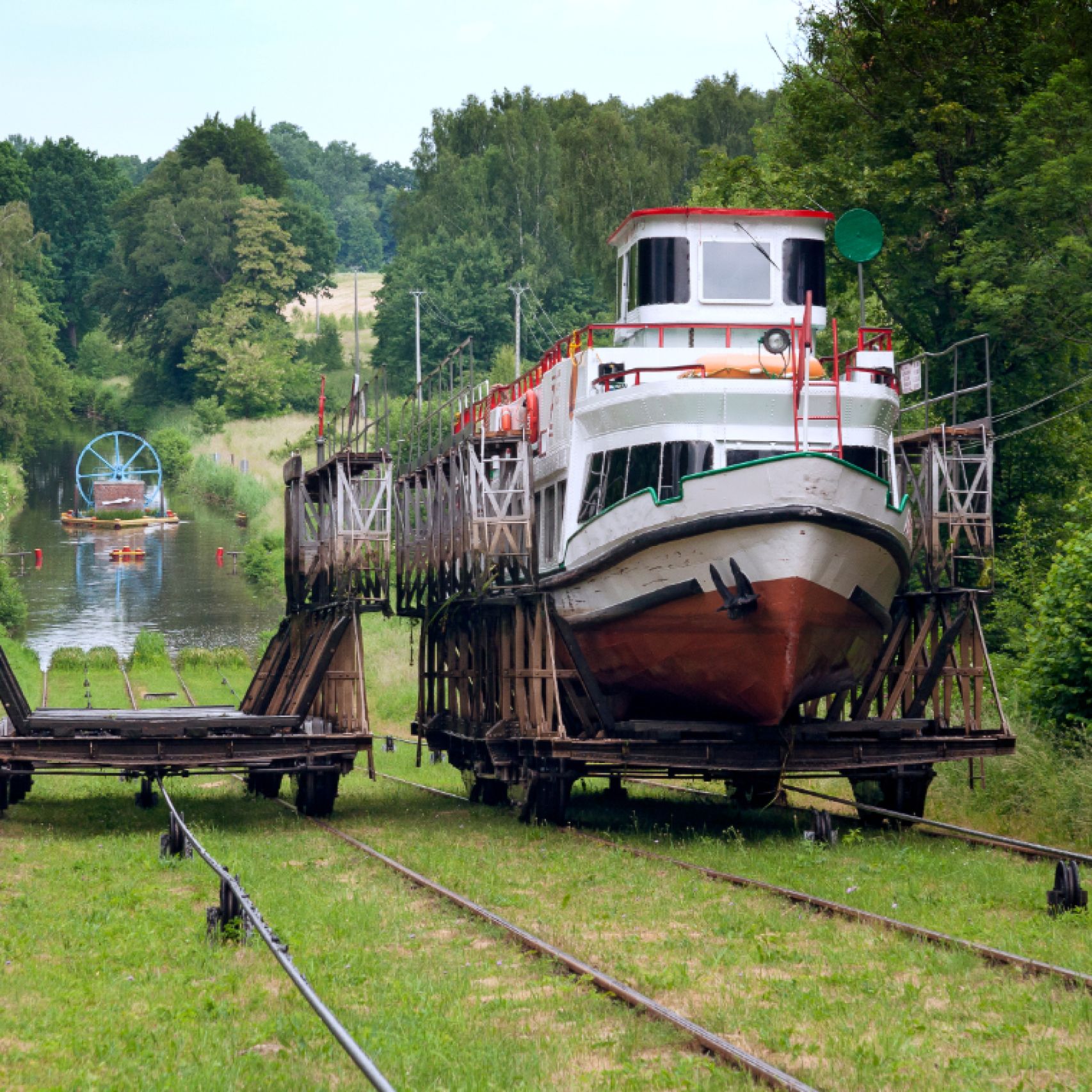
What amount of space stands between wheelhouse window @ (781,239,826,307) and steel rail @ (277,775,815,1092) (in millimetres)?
9592

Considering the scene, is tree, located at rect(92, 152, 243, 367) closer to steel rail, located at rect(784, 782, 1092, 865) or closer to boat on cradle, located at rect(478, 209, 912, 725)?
boat on cradle, located at rect(478, 209, 912, 725)

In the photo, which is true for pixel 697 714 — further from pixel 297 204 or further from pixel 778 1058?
pixel 297 204

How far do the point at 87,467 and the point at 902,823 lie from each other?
75476mm

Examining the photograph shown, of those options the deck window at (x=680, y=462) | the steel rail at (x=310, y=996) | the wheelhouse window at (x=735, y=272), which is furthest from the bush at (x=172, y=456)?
the steel rail at (x=310, y=996)

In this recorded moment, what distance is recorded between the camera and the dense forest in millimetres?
29641

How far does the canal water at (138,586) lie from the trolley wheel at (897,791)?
35252 millimetres

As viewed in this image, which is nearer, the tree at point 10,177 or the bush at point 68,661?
the bush at point 68,661

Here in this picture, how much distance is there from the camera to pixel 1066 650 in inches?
794

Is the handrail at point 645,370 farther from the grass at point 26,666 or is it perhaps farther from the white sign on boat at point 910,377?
the grass at point 26,666

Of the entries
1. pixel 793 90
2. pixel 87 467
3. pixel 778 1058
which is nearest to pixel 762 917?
pixel 778 1058

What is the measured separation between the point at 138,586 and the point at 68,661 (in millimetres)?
15828

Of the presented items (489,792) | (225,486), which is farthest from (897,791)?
(225,486)

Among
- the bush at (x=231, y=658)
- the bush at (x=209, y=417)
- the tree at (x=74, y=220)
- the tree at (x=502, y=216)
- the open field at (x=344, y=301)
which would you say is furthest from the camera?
the open field at (x=344, y=301)

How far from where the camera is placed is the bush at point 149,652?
47.6 meters
